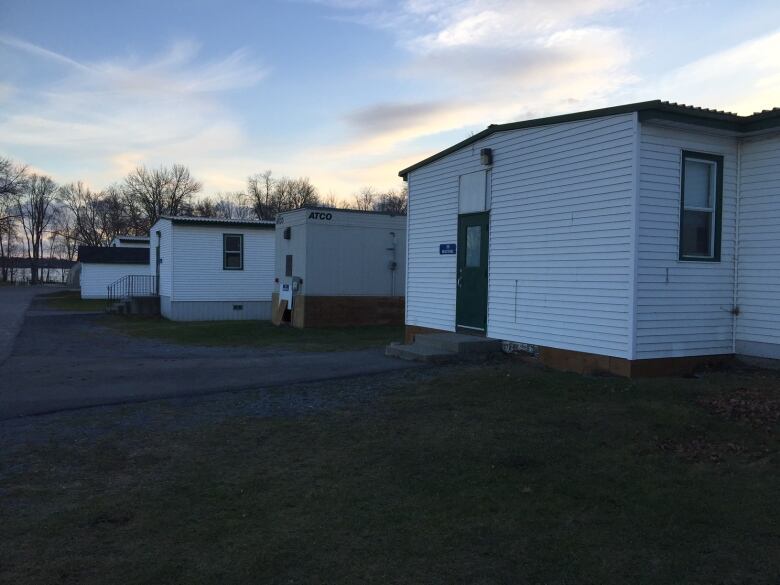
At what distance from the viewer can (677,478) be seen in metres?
5.05

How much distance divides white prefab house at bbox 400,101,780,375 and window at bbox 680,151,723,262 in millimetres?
17

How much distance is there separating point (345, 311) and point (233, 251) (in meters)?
6.65

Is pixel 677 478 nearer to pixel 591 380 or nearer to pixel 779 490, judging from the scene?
pixel 779 490

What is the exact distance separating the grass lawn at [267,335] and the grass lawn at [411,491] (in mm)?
7172

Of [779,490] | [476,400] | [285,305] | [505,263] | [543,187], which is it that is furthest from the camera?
[285,305]

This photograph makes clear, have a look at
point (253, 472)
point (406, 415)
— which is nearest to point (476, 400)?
point (406, 415)

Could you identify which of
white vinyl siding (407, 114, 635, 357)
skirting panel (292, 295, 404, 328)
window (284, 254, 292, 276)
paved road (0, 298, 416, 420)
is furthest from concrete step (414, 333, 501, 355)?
window (284, 254, 292, 276)

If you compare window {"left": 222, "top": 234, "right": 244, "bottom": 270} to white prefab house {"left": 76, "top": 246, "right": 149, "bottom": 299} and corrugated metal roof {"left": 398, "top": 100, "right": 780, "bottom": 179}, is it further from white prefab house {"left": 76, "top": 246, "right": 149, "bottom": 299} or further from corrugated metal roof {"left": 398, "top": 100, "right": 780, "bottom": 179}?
white prefab house {"left": 76, "top": 246, "right": 149, "bottom": 299}

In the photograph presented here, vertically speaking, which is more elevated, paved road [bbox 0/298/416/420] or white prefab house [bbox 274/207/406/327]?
white prefab house [bbox 274/207/406/327]

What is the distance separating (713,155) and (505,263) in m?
3.42

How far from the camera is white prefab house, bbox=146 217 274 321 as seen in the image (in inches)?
922

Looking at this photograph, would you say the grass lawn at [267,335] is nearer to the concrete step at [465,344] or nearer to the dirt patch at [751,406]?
the concrete step at [465,344]

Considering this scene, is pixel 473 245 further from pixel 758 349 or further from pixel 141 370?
pixel 141 370

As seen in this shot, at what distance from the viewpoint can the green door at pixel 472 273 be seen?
37.2ft
